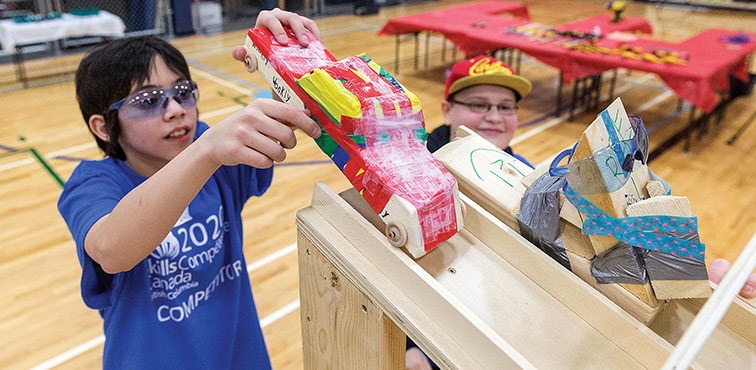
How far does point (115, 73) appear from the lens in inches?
50.7

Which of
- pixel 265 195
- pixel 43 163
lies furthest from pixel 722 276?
pixel 43 163

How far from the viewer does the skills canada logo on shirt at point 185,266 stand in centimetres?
128

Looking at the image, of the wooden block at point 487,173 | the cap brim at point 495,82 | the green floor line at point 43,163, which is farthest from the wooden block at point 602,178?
the green floor line at point 43,163

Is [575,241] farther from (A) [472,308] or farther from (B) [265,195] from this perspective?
(B) [265,195]

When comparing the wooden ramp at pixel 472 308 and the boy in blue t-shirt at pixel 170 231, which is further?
the boy in blue t-shirt at pixel 170 231

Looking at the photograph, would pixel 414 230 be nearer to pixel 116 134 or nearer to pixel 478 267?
pixel 478 267

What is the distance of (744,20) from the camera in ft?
40.0

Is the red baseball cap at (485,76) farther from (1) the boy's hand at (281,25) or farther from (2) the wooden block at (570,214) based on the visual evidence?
(2) the wooden block at (570,214)

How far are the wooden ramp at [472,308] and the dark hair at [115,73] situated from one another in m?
0.65

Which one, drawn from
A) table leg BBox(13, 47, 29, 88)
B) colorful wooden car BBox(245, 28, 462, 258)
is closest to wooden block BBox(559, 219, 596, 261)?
colorful wooden car BBox(245, 28, 462, 258)

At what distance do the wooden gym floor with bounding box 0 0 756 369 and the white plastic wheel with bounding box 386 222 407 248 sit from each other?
A: 73.3 inches

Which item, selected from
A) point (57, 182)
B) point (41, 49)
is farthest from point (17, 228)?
point (41, 49)

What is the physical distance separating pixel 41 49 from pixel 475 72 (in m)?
7.45

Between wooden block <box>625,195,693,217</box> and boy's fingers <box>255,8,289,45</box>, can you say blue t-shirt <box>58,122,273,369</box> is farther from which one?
wooden block <box>625,195,693,217</box>
